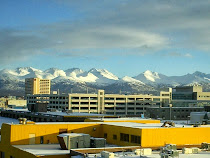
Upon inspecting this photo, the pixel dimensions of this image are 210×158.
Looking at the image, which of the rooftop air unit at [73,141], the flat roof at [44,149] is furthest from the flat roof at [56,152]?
the rooftop air unit at [73,141]

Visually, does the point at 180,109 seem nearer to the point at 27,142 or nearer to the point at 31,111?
the point at 31,111

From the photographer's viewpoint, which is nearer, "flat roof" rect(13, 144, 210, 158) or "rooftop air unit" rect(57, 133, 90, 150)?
"flat roof" rect(13, 144, 210, 158)

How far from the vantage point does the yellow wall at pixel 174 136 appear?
48.2m

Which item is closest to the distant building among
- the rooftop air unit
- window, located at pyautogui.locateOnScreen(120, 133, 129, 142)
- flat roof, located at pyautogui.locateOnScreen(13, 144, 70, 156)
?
window, located at pyautogui.locateOnScreen(120, 133, 129, 142)

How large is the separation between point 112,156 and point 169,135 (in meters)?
12.9

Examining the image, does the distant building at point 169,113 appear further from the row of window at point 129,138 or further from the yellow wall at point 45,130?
the row of window at point 129,138

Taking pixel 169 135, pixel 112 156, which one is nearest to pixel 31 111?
pixel 169 135

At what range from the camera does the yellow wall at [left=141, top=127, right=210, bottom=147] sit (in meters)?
48.2

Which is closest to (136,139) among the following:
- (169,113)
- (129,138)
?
(129,138)

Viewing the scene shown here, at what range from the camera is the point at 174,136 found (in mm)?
50031

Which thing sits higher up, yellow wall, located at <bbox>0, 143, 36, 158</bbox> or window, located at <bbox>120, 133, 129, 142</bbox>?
window, located at <bbox>120, 133, 129, 142</bbox>

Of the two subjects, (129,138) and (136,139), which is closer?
(136,139)

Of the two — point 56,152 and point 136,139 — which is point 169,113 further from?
point 56,152

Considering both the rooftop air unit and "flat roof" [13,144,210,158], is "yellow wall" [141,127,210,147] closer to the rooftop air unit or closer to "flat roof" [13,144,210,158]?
"flat roof" [13,144,210,158]
